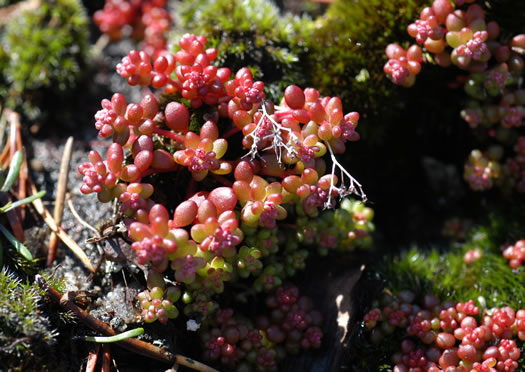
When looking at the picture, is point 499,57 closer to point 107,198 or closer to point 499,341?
point 499,341

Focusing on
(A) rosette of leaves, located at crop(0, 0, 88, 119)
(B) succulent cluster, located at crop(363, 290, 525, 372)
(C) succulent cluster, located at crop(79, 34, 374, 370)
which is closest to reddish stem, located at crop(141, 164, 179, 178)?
(C) succulent cluster, located at crop(79, 34, 374, 370)

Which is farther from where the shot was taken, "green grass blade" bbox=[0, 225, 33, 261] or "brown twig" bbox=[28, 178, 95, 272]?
"brown twig" bbox=[28, 178, 95, 272]

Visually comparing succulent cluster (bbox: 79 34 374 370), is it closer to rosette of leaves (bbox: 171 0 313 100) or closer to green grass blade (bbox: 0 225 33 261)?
rosette of leaves (bbox: 171 0 313 100)

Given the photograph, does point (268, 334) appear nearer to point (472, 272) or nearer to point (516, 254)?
point (472, 272)

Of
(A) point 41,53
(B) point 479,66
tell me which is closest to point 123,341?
(A) point 41,53

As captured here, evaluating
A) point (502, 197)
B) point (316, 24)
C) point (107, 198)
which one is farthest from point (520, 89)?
Result: point (107, 198)

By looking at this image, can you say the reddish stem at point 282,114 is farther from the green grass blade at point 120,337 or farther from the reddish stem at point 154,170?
the green grass blade at point 120,337
